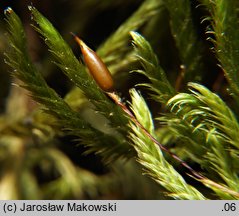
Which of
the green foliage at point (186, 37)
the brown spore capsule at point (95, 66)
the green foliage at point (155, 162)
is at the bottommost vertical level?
the green foliage at point (155, 162)

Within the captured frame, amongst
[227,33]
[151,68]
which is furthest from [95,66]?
[227,33]

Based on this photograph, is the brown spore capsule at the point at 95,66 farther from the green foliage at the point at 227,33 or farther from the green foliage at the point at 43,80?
the green foliage at the point at 227,33

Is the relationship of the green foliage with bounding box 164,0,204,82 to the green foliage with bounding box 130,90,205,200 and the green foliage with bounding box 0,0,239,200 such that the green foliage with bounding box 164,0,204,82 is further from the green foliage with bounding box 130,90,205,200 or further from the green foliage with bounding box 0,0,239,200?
the green foliage with bounding box 130,90,205,200

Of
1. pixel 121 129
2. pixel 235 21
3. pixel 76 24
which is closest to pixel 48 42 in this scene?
pixel 121 129

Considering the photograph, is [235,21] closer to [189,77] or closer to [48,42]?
[189,77]

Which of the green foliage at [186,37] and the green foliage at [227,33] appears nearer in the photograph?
the green foliage at [227,33]

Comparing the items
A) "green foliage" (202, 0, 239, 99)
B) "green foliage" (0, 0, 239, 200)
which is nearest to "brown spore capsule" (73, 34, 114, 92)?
"green foliage" (0, 0, 239, 200)

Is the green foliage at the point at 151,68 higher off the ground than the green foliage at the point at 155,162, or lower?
higher

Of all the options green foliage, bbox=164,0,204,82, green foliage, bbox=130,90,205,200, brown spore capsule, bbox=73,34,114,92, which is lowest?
green foliage, bbox=130,90,205,200

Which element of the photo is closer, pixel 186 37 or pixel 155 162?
pixel 155 162

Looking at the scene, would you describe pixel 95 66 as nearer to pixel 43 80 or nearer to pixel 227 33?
pixel 43 80

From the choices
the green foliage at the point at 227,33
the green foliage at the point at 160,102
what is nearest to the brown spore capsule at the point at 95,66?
the green foliage at the point at 160,102
